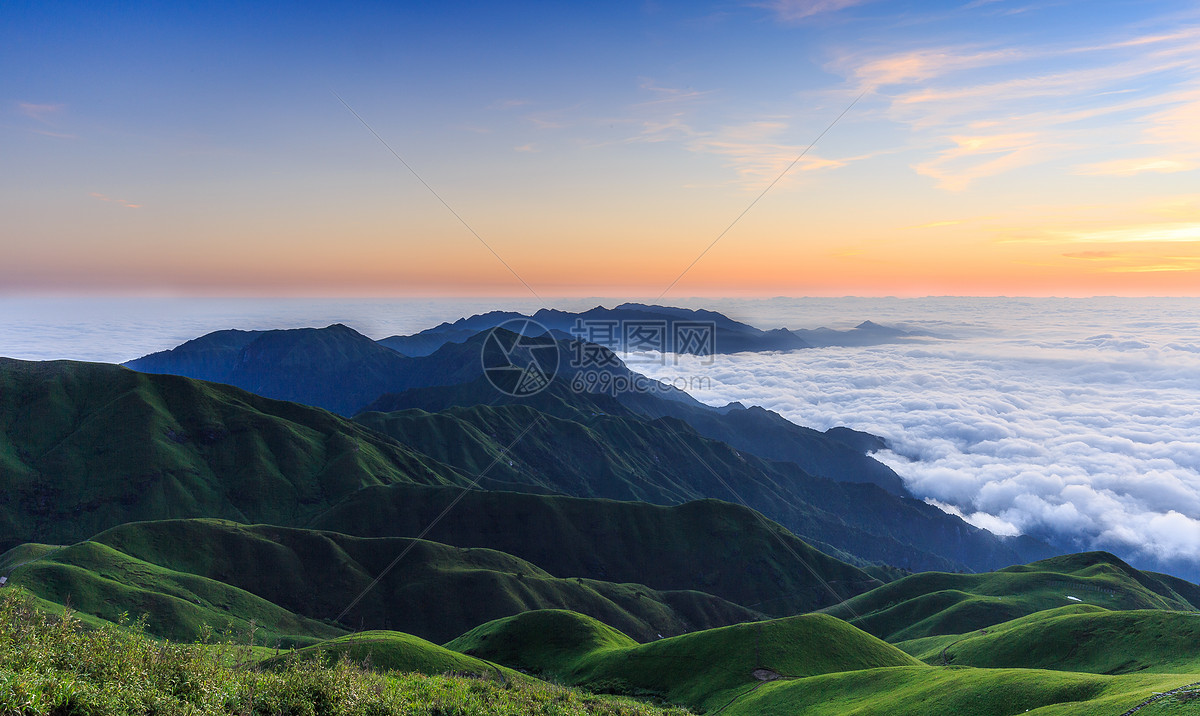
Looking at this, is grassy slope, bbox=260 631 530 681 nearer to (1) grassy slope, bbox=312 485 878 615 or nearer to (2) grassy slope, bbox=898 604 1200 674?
(2) grassy slope, bbox=898 604 1200 674

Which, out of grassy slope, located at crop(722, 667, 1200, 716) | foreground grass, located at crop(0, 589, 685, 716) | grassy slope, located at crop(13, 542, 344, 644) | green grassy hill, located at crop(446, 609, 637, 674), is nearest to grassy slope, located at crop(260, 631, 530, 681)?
green grassy hill, located at crop(446, 609, 637, 674)

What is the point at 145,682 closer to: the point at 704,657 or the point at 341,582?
the point at 704,657

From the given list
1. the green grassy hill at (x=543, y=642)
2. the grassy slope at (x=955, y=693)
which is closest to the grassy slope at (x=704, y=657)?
the green grassy hill at (x=543, y=642)

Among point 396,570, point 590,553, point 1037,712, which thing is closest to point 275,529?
point 396,570

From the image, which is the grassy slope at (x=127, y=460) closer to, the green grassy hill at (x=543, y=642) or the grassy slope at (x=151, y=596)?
the grassy slope at (x=151, y=596)

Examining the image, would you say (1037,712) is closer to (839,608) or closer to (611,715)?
(611,715)
